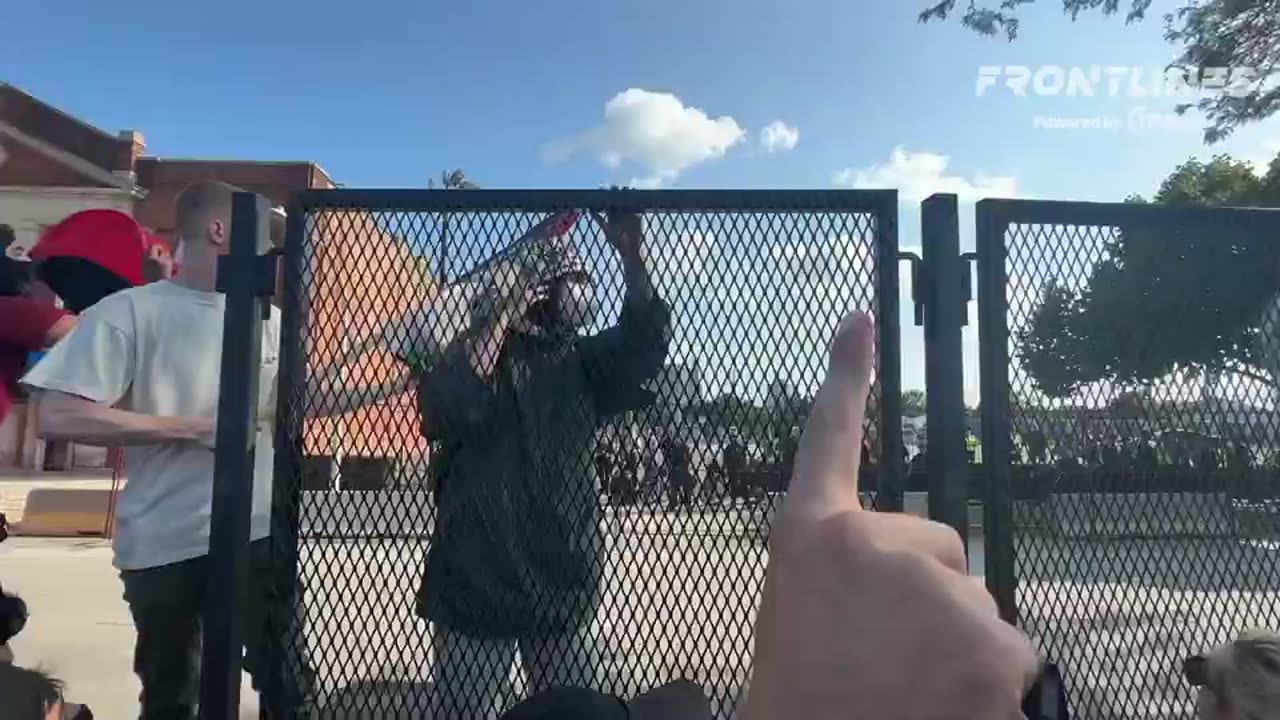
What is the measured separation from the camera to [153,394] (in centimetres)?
233

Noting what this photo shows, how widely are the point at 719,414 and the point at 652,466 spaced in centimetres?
16

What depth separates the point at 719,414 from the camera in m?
1.71

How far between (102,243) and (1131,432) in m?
2.77

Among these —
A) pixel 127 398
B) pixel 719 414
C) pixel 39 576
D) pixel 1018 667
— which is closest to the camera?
pixel 1018 667

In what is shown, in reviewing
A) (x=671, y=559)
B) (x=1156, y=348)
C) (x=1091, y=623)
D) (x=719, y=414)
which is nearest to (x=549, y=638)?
(x=671, y=559)

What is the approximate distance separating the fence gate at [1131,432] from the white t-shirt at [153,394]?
1615mm

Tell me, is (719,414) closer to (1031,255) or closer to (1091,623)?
(1031,255)

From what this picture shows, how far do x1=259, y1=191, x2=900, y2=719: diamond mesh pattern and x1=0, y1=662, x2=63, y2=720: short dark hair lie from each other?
1042 millimetres

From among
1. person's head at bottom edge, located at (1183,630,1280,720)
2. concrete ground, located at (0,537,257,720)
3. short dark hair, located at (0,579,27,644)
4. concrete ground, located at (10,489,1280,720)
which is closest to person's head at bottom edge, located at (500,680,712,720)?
concrete ground, located at (10,489,1280,720)

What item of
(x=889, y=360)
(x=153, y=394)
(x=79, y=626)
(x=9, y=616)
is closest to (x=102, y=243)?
(x=153, y=394)

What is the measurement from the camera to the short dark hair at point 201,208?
2469mm

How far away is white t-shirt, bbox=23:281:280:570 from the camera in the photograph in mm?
2229

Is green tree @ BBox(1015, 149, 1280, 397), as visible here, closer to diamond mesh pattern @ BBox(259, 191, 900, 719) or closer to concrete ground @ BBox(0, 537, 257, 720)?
diamond mesh pattern @ BBox(259, 191, 900, 719)

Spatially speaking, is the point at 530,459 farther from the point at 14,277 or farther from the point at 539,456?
the point at 14,277
